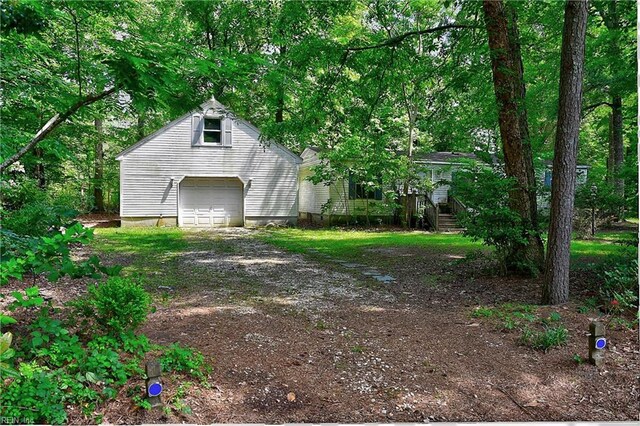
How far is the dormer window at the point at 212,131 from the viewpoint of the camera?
14391 millimetres

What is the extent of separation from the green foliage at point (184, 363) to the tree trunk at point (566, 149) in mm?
3357

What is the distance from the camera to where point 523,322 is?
373 cm

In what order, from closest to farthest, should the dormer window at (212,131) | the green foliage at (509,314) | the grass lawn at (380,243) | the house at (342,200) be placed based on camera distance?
the green foliage at (509,314) < the grass lawn at (380,243) < the dormer window at (212,131) < the house at (342,200)

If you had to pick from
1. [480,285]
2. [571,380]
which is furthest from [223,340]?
[480,285]

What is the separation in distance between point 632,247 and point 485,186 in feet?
5.54

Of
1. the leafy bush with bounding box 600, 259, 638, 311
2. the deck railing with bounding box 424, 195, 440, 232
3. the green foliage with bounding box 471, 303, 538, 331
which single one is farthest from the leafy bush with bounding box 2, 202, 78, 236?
the deck railing with bounding box 424, 195, 440, 232

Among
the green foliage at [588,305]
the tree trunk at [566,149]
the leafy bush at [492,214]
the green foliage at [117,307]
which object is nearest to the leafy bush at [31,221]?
the green foliage at [117,307]

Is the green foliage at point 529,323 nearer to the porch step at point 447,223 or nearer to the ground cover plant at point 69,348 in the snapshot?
the ground cover plant at point 69,348

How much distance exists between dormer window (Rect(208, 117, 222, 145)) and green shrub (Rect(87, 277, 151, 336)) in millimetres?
12290

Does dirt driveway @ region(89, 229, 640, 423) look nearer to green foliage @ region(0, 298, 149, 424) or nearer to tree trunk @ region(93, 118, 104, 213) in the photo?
green foliage @ region(0, 298, 149, 424)

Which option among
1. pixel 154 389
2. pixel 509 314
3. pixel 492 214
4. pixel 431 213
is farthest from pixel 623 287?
pixel 431 213

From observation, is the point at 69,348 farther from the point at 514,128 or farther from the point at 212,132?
the point at 212,132

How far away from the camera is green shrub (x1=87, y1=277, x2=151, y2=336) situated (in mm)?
2645

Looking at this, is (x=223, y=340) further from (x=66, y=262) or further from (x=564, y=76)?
(x=564, y=76)
